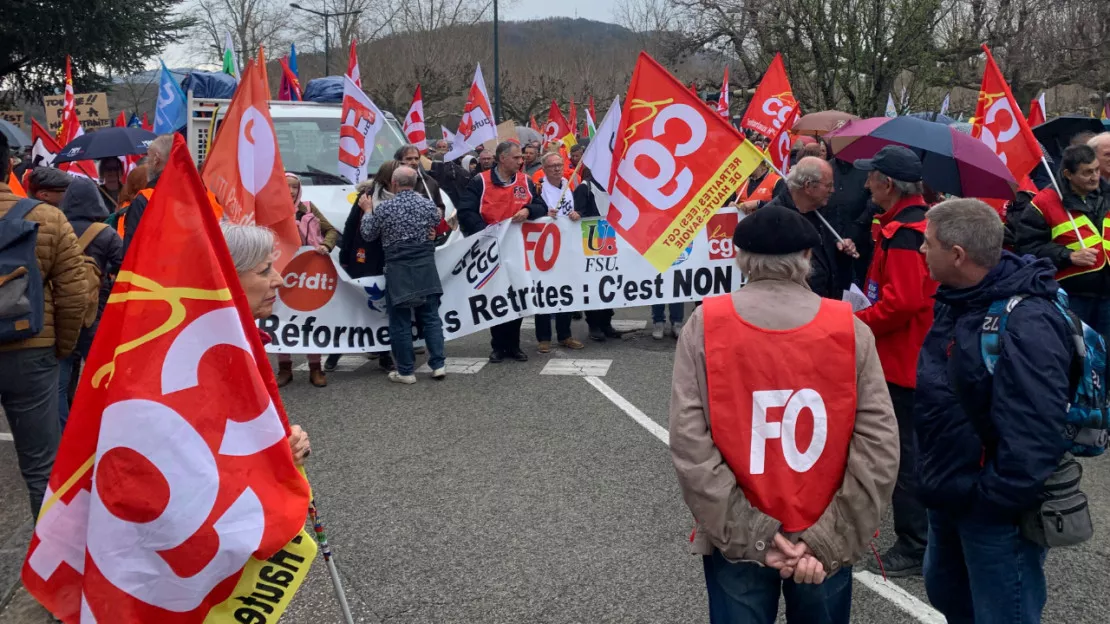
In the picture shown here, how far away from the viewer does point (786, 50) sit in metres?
21.5

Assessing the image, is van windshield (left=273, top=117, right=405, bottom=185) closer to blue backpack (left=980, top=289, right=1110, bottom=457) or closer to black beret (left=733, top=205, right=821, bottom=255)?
black beret (left=733, top=205, right=821, bottom=255)

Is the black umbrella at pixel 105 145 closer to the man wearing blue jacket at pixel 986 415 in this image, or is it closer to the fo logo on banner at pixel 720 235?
the fo logo on banner at pixel 720 235

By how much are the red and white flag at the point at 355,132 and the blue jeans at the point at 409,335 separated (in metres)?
1.66

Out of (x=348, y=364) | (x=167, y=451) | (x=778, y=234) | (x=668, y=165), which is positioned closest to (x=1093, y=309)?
(x=668, y=165)

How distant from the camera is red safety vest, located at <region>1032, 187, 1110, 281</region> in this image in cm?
561

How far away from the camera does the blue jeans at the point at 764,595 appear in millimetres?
2518

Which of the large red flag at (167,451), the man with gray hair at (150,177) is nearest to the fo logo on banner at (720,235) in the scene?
the man with gray hair at (150,177)

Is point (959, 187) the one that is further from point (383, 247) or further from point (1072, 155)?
point (383, 247)

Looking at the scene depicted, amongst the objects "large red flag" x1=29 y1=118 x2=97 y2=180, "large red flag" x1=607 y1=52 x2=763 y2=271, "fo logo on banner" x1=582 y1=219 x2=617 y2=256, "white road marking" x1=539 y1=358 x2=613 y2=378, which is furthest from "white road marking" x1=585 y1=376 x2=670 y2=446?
"large red flag" x1=29 y1=118 x2=97 y2=180

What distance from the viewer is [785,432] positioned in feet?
7.97

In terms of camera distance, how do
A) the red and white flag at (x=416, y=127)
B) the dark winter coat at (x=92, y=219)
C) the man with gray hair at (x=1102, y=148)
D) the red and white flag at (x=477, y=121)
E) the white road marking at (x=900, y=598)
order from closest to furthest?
the white road marking at (x=900, y=598) < the dark winter coat at (x=92, y=219) < the man with gray hair at (x=1102, y=148) < the red and white flag at (x=416, y=127) < the red and white flag at (x=477, y=121)

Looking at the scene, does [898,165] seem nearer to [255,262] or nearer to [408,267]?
[255,262]

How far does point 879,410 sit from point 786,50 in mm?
20589

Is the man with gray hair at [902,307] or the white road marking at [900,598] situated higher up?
the man with gray hair at [902,307]
